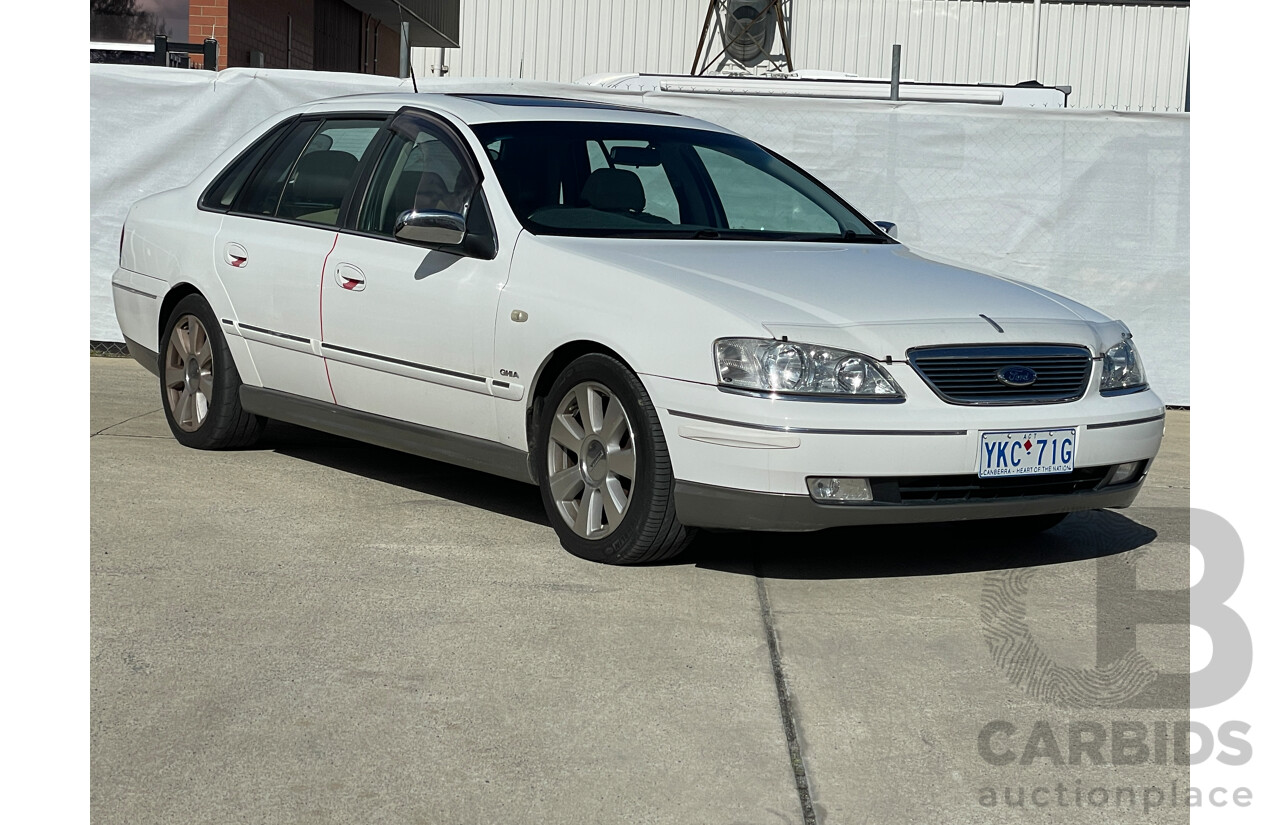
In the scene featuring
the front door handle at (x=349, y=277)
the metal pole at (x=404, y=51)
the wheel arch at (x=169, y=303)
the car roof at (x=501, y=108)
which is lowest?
the wheel arch at (x=169, y=303)

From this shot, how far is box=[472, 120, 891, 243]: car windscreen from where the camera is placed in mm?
6035

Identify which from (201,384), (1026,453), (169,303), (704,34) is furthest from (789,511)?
(704,34)

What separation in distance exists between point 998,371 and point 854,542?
1.08m

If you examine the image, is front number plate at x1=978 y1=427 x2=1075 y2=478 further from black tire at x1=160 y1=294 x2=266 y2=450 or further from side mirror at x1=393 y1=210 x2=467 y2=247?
black tire at x1=160 y1=294 x2=266 y2=450

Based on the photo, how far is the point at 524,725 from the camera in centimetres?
384

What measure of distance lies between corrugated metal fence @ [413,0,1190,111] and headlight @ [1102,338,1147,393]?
21.7 metres

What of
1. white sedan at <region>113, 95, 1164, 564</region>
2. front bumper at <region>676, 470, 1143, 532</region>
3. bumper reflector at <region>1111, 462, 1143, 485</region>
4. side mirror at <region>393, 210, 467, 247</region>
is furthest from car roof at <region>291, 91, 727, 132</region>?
bumper reflector at <region>1111, 462, 1143, 485</region>

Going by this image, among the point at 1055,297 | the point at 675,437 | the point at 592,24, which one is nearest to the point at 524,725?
the point at 675,437

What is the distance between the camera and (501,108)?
648 cm

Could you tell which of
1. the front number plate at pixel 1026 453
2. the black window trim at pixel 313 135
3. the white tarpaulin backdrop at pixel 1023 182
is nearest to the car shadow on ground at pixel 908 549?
the front number plate at pixel 1026 453

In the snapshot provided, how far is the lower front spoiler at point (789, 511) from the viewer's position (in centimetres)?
499

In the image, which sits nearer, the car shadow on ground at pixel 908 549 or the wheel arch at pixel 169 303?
the car shadow on ground at pixel 908 549

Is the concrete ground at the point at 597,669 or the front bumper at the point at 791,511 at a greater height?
the front bumper at the point at 791,511

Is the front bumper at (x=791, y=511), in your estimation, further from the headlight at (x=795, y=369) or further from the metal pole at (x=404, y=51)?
the metal pole at (x=404, y=51)
